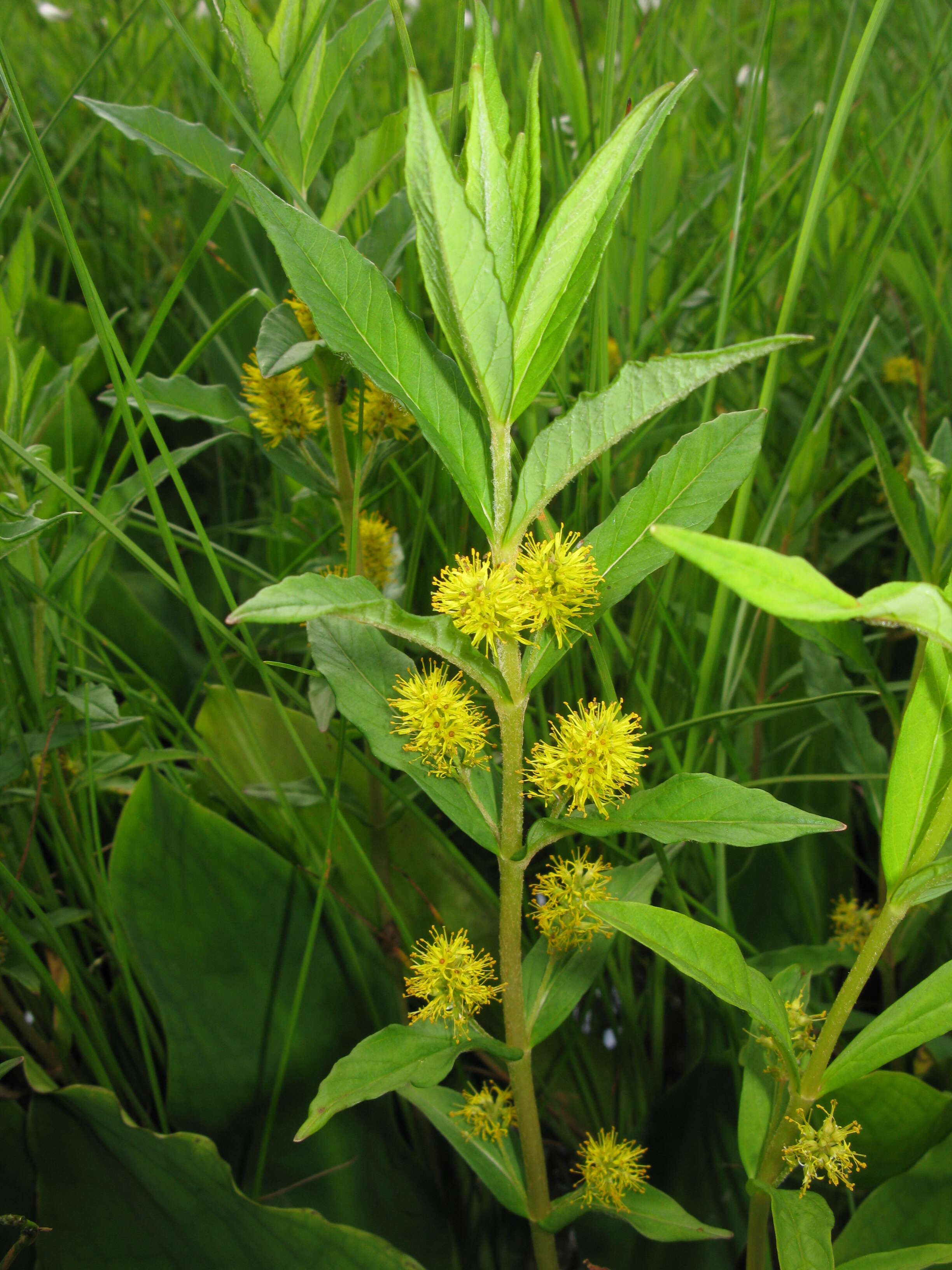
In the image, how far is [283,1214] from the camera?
485 mm

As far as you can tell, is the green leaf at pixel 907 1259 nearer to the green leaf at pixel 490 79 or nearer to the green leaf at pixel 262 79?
the green leaf at pixel 490 79

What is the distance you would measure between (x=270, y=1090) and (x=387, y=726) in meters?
0.33

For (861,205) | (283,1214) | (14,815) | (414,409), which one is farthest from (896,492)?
(861,205)

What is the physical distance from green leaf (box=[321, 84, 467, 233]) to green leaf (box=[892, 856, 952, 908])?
1.72ft

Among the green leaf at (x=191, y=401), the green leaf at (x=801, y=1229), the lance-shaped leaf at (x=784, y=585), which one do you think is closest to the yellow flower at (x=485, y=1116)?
the green leaf at (x=801, y=1229)

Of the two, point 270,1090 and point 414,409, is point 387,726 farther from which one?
point 270,1090

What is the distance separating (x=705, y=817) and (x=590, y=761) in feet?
0.19

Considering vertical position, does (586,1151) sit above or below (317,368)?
below

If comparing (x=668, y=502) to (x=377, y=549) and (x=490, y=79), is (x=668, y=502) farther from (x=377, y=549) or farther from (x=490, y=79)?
(x=377, y=549)

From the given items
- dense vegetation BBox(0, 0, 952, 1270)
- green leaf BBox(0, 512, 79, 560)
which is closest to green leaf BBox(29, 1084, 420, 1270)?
dense vegetation BBox(0, 0, 952, 1270)

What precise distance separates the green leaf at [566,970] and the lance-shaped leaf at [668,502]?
17cm

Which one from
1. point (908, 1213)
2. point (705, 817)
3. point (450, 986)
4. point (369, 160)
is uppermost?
point (369, 160)

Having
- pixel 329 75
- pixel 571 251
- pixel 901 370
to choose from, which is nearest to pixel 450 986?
pixel 571 251

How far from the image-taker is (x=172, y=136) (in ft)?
1.85
